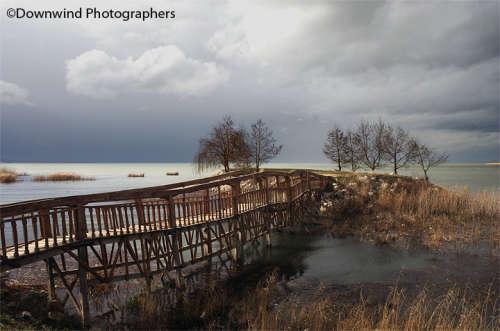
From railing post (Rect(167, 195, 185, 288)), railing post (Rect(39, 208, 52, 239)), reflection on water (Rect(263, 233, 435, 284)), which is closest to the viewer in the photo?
railing post (Rect(39, 208, 52, 239))

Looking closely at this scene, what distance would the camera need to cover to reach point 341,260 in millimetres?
17344

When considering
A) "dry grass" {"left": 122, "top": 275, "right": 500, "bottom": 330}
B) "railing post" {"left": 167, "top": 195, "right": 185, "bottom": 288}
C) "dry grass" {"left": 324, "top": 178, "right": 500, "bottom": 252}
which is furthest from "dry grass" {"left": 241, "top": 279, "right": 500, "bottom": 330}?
"dry grass" {"left": 324, "top": 178, "right": 500, "bottom": 252}

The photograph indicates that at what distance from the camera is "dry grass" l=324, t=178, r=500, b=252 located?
68.7 ft

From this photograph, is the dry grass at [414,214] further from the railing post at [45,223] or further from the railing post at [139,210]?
the railing post at [45,223]

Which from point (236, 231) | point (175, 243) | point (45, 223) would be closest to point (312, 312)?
point (175, 243)

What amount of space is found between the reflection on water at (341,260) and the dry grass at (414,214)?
239cm

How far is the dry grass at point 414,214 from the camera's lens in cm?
2094

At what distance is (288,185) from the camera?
73.3 feet

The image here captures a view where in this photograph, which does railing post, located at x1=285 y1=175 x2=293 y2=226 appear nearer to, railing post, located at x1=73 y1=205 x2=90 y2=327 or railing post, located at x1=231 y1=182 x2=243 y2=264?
railing post, located at x1=231 y1=182 x2=243 y2=264

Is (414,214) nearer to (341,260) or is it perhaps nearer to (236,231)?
(341,260)

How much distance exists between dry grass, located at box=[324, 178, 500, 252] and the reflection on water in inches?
94.0

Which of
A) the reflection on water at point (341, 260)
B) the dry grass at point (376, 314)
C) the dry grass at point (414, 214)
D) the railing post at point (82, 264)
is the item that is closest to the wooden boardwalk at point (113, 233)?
the railing post at point (82, 264)

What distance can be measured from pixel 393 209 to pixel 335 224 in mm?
4984

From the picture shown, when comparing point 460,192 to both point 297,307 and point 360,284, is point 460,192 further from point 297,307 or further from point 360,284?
point 297,307
